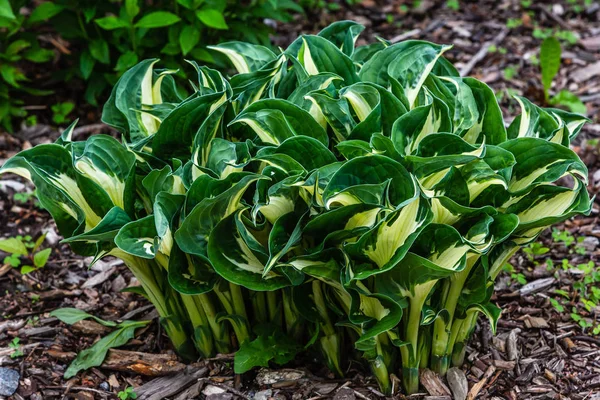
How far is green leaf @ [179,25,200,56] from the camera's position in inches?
141

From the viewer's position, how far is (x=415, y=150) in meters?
2.04

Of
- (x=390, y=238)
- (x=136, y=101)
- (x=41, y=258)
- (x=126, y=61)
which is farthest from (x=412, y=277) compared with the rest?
(x=126, y=61)

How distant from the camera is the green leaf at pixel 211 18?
3.49m

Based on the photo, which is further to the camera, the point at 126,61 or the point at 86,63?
the point at 86,63

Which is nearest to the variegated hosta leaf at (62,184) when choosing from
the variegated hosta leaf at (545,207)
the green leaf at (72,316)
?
the green leaf at (72,316)

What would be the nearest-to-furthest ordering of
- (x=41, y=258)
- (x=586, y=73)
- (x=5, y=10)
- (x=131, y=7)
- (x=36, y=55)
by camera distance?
(x=41, y=258), (x=5, y=10), (x=131, y=7), (x=36, y=55), (x=586, y=73)

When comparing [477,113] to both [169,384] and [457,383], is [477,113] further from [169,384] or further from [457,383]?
[169,384]

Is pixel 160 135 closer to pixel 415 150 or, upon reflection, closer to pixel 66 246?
pixel 415 150

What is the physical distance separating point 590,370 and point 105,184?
1.69 metres

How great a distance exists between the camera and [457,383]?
238 centimetres

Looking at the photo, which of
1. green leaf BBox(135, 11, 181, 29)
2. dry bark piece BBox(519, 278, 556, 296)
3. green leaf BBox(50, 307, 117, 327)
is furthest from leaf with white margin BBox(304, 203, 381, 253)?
green leaf BBox(135, 11, 181, 29)

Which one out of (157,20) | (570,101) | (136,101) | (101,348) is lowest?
(570,101)

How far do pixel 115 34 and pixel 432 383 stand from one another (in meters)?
2.40

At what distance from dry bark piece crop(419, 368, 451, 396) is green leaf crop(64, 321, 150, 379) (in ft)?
3.27
